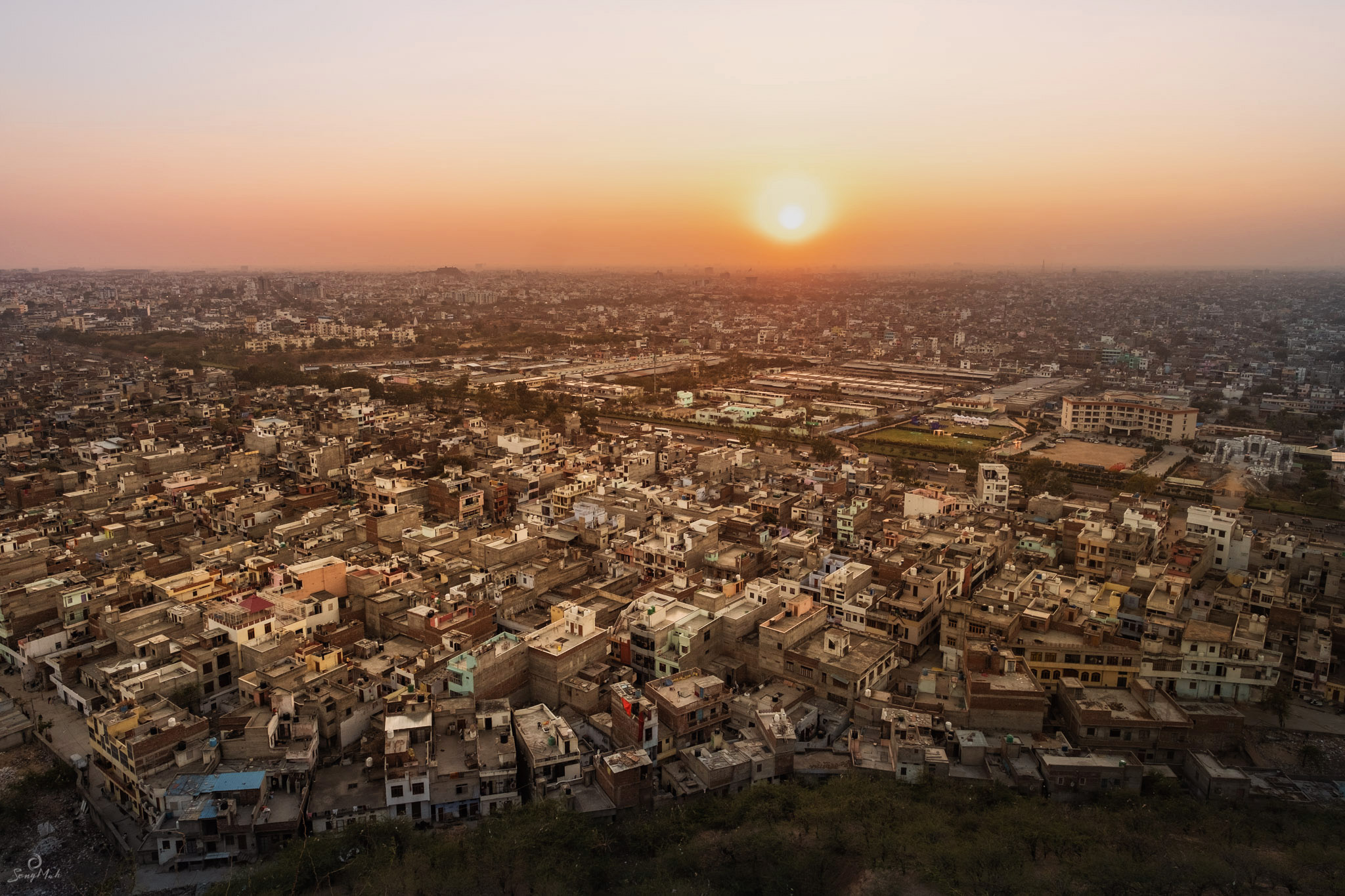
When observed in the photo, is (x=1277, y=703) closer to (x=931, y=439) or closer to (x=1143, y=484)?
(x=1143, y=484)

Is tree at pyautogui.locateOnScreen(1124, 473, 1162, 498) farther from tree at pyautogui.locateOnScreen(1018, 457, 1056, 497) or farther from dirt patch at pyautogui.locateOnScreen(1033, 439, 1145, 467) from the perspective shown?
dirt patch at pyautogui.locateOnScreen(1033, 439, 1145, 467)

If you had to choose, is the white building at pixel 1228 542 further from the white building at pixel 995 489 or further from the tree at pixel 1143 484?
the tree at pixel 1143 484

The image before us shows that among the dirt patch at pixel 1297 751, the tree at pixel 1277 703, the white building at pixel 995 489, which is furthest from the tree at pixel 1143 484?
the dirt patch at pixel 1297 751

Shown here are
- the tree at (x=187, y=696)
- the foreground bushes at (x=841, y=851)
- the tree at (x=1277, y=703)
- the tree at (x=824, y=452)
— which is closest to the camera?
the foreground bushes at (x=841, y=851)

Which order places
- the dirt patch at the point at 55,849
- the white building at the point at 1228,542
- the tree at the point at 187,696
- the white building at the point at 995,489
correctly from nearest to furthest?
the dirt patch at the point at 55,849 < the tree at the point at 187,696 < the white building at the point at 1228,542 < the white building at the point at 995,489

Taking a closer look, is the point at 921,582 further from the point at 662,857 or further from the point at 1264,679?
the point at 662,857

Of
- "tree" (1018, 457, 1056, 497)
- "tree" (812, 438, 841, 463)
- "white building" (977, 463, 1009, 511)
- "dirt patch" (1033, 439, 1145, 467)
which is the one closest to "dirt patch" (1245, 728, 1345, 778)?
"white building" (977, 463, 1009, 511)

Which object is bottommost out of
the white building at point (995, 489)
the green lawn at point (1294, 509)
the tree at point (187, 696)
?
the green lawn at point (1294, 509)
